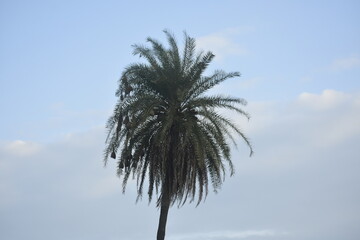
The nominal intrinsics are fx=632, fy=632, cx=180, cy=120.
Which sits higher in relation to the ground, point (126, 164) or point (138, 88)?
point (138, 88)

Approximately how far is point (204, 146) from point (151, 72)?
17.4 feet

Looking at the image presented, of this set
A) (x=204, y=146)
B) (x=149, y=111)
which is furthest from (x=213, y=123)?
(x=149, y=111)

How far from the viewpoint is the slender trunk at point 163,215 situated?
1416 inches

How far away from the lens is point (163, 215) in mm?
36188

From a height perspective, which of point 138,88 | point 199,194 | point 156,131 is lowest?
point 199,194

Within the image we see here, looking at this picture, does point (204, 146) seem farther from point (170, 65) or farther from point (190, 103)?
point (170, 65)

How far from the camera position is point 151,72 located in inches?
1437

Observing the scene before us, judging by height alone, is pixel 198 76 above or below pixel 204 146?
above

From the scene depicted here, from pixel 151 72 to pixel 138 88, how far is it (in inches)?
46.9

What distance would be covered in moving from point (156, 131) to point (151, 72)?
→ 3.43 metres

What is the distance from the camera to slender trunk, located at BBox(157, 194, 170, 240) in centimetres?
3597

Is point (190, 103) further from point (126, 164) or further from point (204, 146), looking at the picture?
point (126, 164)

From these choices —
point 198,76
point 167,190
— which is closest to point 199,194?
point 167,190

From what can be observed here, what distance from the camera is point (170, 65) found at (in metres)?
36.8
